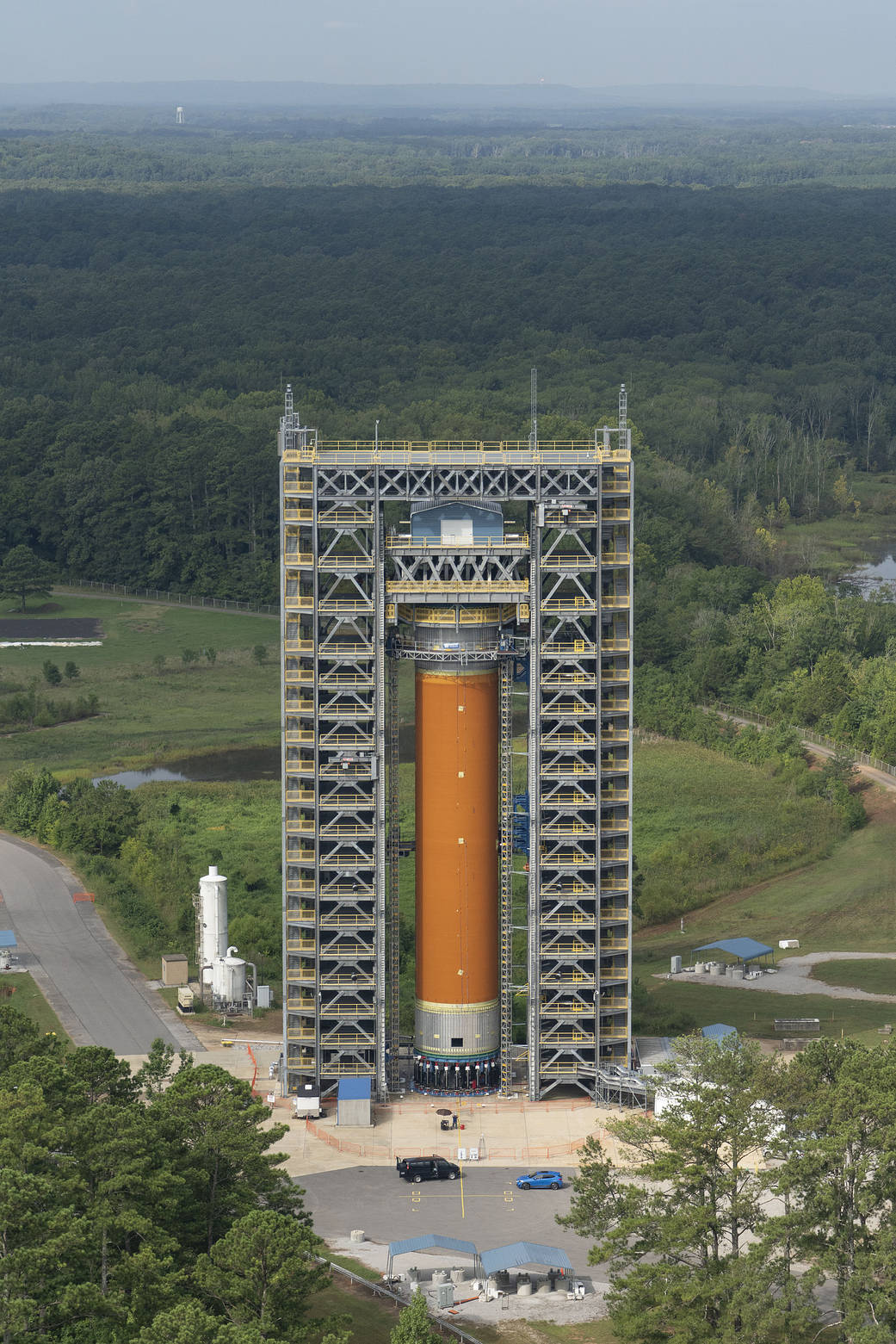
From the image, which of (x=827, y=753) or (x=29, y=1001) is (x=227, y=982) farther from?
(x=827, y=753)

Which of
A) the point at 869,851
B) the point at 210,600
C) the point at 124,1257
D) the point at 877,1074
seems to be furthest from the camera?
the point at 210,600

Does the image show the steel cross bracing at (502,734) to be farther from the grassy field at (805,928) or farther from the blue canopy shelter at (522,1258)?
the blue canopy shelter at (522,1258)

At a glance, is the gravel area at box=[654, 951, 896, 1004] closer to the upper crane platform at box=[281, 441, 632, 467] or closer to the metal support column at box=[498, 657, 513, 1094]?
the metal support column at box=[498, 657, 513, 1094]

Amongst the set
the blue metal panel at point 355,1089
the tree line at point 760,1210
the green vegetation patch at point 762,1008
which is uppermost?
the tree line at point 760,1210

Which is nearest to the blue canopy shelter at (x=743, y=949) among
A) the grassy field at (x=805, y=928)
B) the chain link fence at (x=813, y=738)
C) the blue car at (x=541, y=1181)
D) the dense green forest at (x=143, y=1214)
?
the grassy field at (x=805, y=928)

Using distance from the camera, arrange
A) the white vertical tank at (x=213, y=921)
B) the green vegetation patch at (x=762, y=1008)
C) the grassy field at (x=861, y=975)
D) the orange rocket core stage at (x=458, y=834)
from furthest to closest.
Answer: the grassy field at (x=861, y=975) < the white vertical tank at (x=213, y=921) < the green vegetation patch at (x=762, y=1008) < the orange rocket core stage at (x=458, y=834)

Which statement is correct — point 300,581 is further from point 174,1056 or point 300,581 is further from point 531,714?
point 174,1056

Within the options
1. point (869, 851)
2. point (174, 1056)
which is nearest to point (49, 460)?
point (869, 851)
